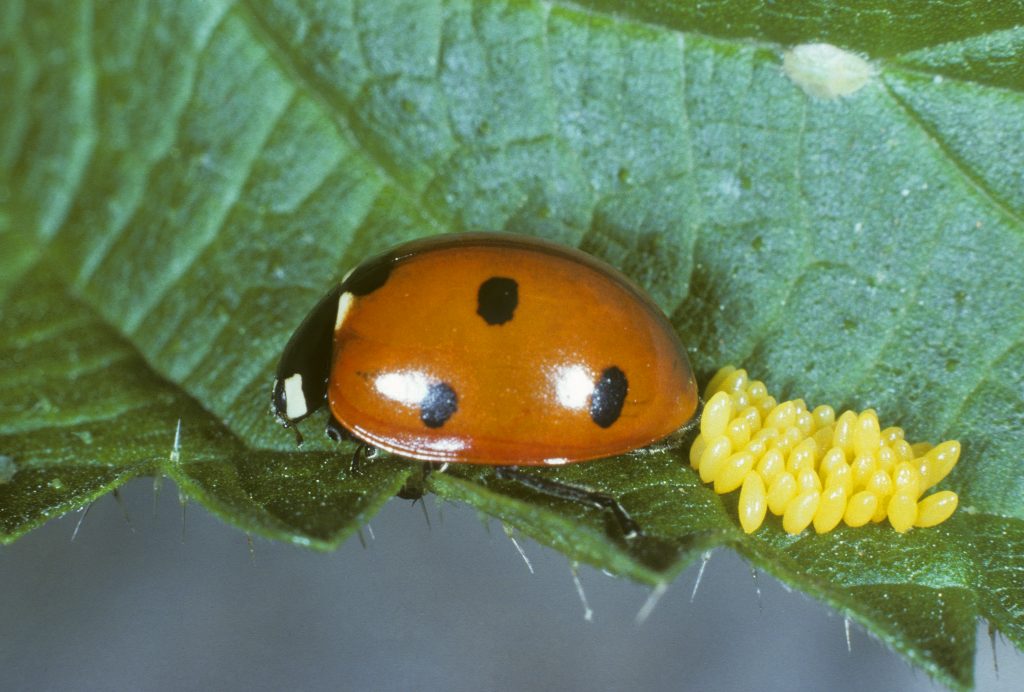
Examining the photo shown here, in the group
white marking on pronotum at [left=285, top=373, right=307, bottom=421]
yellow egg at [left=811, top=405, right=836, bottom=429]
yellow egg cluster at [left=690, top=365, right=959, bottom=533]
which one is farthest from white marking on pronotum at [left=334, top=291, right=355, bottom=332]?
yellow egg at [left=811, top=405, right=836, bottom=429]

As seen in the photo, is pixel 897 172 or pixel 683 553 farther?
pixel 897 172

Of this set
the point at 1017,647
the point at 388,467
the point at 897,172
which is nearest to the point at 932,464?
the point at 1017,647

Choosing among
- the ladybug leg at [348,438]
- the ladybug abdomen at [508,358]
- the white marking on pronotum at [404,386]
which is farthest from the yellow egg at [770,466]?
the ladybug leg at [348,438]

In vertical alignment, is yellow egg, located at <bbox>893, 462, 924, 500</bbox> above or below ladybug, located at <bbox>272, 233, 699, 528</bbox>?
below

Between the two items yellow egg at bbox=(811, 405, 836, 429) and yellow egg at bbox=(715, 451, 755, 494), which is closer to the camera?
yellow egg at bbox=(715, 451, 755, 494)

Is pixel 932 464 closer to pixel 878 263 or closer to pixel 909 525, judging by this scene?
pixel 909 525

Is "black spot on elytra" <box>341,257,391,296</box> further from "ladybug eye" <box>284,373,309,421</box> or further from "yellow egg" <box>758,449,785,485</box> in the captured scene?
"yellow egg" <box>758,449,785,485</box>

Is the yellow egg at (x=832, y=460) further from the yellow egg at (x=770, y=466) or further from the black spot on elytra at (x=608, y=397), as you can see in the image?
the black spot on elytra at (x=608, y=397)
